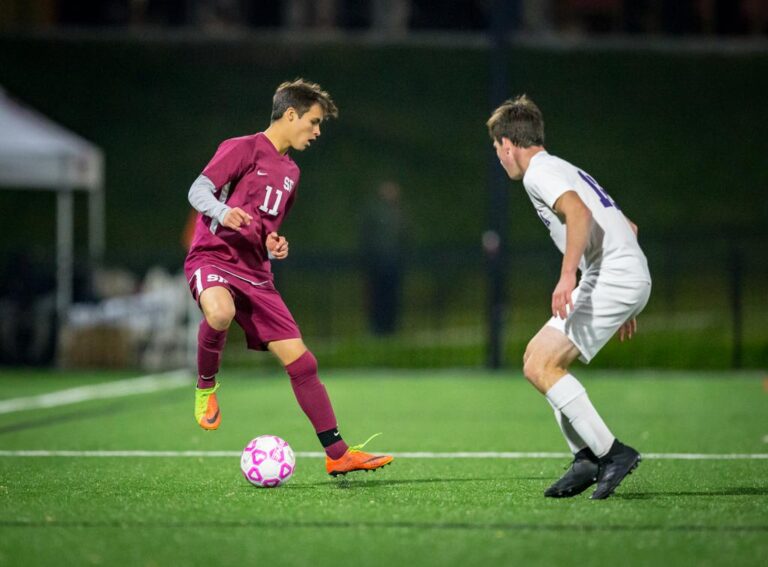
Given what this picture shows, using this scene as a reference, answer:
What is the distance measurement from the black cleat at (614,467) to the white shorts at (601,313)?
465 millimetres

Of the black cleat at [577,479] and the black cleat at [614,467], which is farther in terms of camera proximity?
the black cleat at [577,479]

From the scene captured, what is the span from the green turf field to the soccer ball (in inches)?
3.6

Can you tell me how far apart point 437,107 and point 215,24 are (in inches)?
235

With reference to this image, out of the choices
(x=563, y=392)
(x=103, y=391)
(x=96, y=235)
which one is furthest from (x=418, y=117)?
(x=563, y=392)

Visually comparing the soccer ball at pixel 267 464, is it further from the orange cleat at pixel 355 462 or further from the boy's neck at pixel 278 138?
the boy's neck at pixel 278 138

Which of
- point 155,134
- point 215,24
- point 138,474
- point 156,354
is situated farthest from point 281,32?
point 138,474

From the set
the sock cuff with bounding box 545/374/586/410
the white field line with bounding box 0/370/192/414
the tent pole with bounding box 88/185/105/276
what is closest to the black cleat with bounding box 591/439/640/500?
the sock cuff with bounding box 545/374/586/410

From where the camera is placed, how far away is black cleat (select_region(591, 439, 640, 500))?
606 cm

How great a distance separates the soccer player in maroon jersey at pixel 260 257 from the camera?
6766 millimetres

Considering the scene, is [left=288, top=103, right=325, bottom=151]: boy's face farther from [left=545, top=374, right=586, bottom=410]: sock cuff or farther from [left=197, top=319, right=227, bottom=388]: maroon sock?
[left=545, top=374, right=586, bottom=410]: sock cuff

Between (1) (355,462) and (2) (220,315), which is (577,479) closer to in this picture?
(1) (355,462)

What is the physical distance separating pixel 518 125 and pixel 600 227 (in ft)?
2.09

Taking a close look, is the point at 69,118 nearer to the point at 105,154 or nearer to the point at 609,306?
the point at 105,154

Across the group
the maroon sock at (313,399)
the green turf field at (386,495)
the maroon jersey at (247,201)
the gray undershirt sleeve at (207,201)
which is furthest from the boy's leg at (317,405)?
the gray undershirt sleeve at (207,201)
